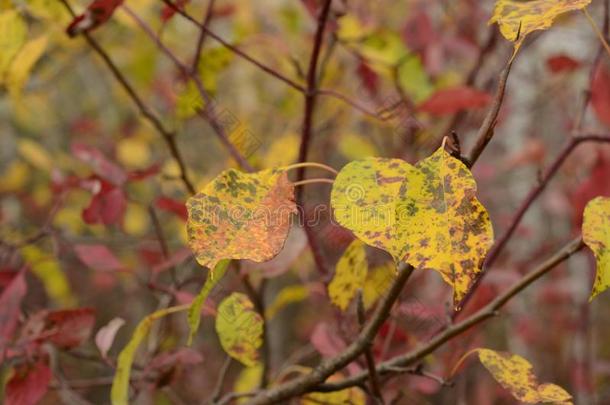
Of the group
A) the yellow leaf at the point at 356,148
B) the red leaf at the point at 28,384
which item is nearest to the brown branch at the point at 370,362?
the red leaf at the point at 28,384

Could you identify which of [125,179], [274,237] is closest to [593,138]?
[274,237]

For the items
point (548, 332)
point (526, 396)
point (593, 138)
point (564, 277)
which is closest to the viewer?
point (526, 396)

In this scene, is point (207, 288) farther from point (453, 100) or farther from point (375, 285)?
point (453, 100)

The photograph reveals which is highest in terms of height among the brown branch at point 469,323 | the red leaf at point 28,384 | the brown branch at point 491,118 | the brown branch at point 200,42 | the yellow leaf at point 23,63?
the yellow leaf at point 23,63

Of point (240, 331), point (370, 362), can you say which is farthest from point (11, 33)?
point (370, 362)

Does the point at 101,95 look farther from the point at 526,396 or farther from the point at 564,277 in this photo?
the point at 526,396

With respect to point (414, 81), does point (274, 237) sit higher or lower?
higher

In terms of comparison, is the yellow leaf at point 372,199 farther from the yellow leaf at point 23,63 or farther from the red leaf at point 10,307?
the yellow leaf at point 23,63
